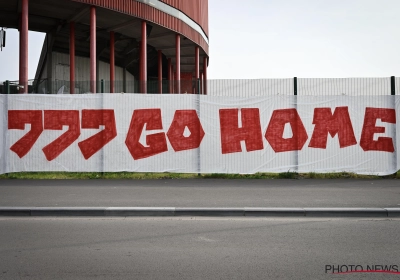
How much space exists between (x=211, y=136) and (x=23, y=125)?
5.80 m

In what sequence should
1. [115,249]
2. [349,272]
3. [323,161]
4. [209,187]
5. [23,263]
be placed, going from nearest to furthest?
[349,272] → [23,263] → [115,249] → [209,187] → [323,161]

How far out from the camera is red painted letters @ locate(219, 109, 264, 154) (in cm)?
1259

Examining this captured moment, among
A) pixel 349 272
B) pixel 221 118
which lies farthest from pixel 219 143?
pixel 349 272

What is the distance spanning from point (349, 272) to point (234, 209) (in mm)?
3241

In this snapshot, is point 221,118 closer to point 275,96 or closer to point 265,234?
point 275,96

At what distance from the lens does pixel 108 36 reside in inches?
1238

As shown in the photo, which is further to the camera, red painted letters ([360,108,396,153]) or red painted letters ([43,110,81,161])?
red painted letters ([43,110,81,161])

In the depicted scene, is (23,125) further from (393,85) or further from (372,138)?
(393,85)

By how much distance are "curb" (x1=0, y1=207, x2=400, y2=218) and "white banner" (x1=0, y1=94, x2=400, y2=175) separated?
5.06m

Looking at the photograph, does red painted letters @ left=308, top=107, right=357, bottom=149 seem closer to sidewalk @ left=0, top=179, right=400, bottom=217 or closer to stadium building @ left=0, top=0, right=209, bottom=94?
sidewalk @ left=0, top=179, right=400, bottom=217

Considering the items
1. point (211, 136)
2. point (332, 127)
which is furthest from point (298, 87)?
point (211, 136)

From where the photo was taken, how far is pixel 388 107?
12633 mm

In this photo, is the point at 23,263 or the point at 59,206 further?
the point at 59,206

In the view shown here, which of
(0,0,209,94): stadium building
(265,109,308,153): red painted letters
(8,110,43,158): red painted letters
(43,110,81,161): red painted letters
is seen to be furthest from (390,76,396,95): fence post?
(8,110,43,158): red painted letters
